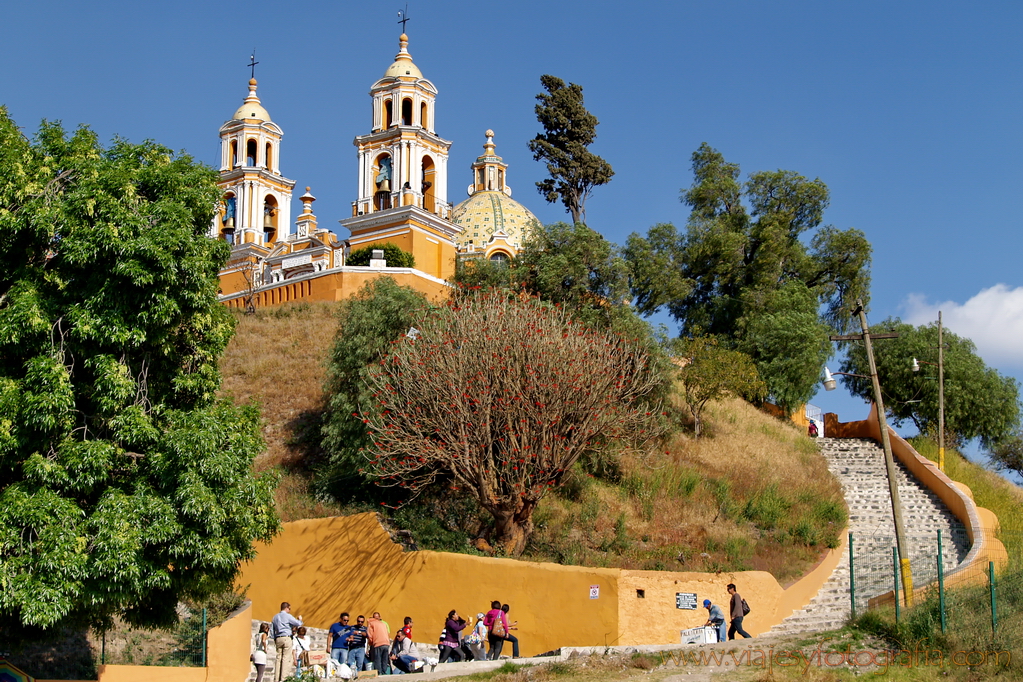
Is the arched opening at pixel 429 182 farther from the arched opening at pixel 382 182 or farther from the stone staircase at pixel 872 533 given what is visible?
the stone staircase at pixel 872 533

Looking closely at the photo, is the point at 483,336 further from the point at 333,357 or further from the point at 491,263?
the point at 491,263

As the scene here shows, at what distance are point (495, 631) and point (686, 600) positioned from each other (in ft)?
11.4

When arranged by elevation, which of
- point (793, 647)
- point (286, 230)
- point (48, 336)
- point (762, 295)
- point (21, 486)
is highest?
point (286, 230)

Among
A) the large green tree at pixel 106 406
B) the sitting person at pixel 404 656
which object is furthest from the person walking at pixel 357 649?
the large green tree at pixel 106 406

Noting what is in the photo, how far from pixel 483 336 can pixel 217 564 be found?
8.20m

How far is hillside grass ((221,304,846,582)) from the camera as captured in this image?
20750 millimetres

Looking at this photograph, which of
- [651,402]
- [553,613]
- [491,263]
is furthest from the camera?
[491,263]

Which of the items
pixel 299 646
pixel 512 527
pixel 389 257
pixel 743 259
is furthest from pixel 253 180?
pixel 299 646

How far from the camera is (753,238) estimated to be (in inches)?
1534

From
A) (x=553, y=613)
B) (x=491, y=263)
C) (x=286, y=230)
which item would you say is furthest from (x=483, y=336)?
(x=286, y=230)

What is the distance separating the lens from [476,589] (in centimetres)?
1855

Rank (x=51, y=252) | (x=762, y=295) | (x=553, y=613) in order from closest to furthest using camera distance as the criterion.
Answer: (x=51, y=252) < (x=553, y=613) < (x=762, y=295)

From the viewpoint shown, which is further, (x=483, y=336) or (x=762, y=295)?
(x=762, y=295)

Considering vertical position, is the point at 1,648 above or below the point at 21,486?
below
